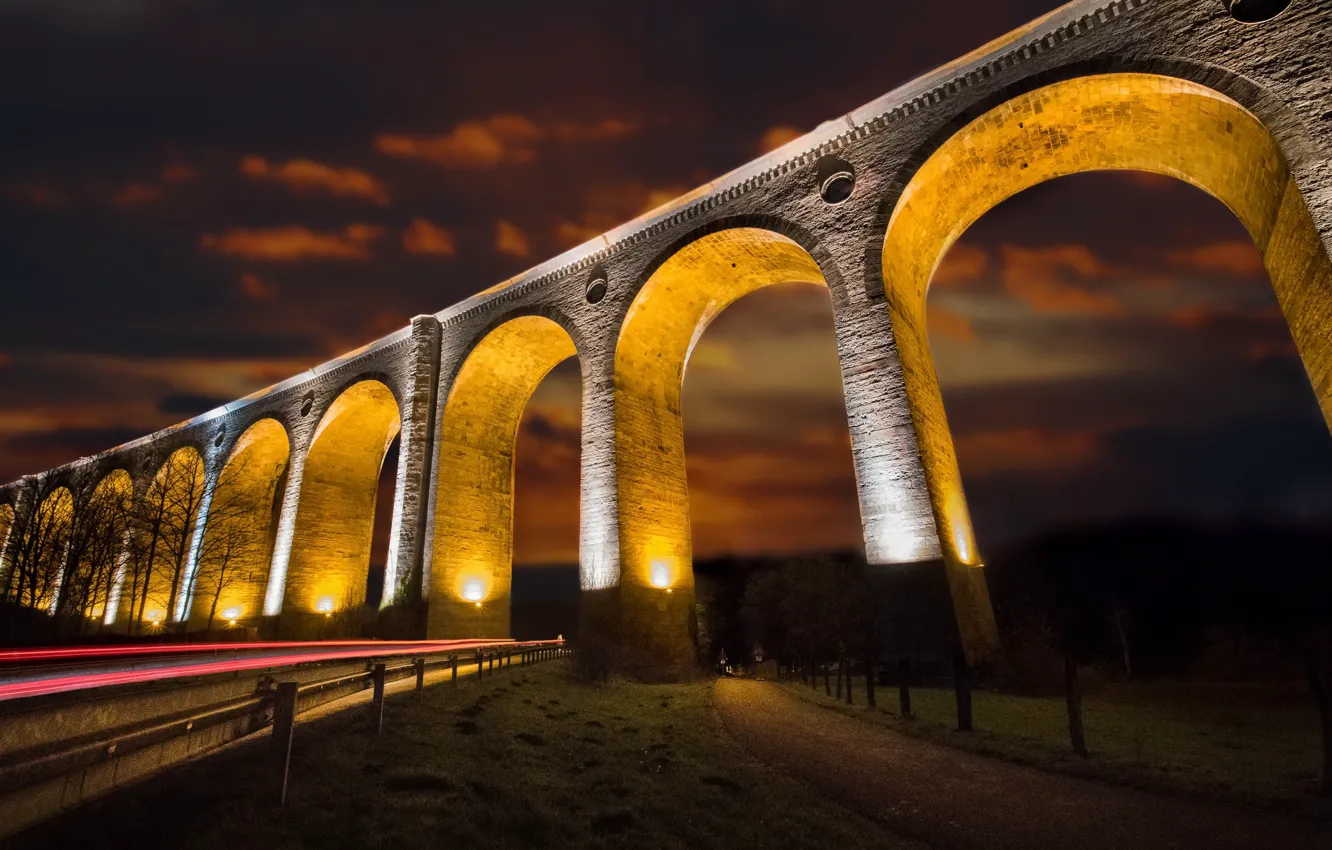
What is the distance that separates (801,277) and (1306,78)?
10.4m

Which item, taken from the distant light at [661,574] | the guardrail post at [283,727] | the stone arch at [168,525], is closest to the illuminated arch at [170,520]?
the stone arch at [168,525]

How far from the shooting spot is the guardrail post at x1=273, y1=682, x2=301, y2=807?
Answer: 4188 millimetres

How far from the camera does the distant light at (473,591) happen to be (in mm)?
Answer: 20312

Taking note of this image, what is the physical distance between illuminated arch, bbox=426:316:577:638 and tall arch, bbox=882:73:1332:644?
1112cm

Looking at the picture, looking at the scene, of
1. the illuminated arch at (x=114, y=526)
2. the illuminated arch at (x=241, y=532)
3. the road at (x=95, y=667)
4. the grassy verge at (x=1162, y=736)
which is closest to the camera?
the road at (x=95, y=667)

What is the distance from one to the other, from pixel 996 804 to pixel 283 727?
583cm

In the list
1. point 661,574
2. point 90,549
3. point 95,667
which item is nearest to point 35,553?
point 90,549

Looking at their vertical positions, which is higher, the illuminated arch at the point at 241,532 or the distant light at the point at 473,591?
the illuminated arch at the point at 241,532

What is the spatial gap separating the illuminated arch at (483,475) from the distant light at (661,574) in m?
7.42

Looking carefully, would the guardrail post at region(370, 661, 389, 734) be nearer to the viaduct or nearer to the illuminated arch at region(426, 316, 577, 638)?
the viaduct

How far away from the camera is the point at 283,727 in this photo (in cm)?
420

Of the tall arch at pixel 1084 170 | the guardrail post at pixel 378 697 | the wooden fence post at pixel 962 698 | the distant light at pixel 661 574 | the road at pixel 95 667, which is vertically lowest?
the wooden fence post at pixel 962 698

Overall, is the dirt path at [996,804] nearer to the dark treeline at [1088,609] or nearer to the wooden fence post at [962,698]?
the wooden fence post at [962,698]

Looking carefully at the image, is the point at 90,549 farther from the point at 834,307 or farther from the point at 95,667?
the point at 834,307
